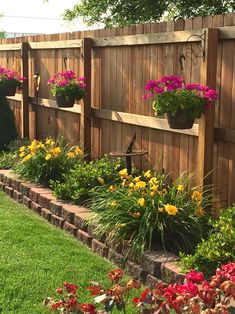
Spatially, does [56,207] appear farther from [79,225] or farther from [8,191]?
[8,191]

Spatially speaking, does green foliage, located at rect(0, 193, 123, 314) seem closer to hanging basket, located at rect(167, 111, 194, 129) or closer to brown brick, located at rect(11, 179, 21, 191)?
brown brick, located at rect(11, 179, 21, 191)

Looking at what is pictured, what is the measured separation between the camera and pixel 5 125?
9.74 metres

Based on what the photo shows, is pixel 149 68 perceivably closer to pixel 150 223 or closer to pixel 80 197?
pixel 80 197

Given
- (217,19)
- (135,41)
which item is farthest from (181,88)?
(135,41)

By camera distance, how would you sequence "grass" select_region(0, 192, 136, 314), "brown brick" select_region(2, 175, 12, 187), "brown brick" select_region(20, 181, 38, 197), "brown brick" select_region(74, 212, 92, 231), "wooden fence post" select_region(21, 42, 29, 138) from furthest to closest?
"wooden fence post" select_region(21, 42, 29, 138), "brown brick" select_region(2, 175, 12, 187), "brown brick" select_region(20, 181, 38, 197), "brown brick" select_region(74, 212, 92, 231), "grass" select_region(0, 192, 136, 314)

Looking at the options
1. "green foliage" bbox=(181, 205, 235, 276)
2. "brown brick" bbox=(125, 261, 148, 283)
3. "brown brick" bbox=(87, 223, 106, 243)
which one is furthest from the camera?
"brown brick" bbox=(87, 223, 106, 243)

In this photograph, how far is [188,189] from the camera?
5.75 m

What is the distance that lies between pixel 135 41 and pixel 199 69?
124 cm

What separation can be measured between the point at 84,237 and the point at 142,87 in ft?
6.62

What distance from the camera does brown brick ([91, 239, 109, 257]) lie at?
5.13 m

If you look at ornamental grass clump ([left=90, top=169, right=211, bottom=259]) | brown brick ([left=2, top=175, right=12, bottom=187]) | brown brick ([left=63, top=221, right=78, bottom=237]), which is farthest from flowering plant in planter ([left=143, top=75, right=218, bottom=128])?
brown brick ([left=2, top=175, right=12, bottom=187])

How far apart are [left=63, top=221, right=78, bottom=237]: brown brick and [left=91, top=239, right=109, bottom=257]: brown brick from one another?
46cm

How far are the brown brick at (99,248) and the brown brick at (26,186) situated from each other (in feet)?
6.61

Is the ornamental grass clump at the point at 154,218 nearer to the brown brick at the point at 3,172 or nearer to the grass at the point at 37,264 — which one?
the grass at the point at 37,264
